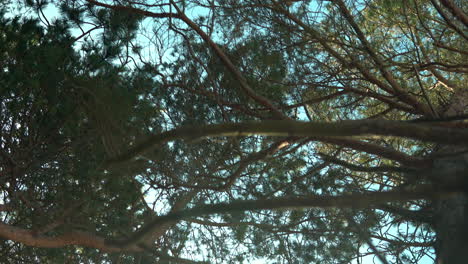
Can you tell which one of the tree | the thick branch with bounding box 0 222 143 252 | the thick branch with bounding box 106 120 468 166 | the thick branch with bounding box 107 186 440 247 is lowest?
the thick branch with bounding box 107 186 440 247

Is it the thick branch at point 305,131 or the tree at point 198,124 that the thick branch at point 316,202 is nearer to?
the thick branch at point 305,131

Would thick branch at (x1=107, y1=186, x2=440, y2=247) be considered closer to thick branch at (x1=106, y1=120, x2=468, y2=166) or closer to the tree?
thick branch at (x1=106, y1=120, x2=468, y2=166)

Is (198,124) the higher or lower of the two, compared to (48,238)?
higher

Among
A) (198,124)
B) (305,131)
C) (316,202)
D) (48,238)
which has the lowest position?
(316,202)

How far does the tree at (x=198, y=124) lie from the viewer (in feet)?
11.3

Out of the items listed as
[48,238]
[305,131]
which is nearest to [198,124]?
[48,238]

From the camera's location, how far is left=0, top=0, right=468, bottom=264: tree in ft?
11.3

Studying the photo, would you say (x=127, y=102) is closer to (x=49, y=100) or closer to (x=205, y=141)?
(x=49, y=100)

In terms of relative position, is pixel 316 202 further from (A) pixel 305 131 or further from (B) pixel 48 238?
(B) pixel 48 238

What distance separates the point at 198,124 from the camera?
4.06m

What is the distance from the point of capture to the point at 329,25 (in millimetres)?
4461

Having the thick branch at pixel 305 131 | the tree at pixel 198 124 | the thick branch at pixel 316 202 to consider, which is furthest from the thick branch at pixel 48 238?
the thick branch at pixel 316 202

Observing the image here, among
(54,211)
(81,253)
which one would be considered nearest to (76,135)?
(54,211)

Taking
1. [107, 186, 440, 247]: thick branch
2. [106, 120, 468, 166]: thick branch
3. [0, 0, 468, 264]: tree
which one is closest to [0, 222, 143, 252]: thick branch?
[0, 0, 468, 264]: tree
